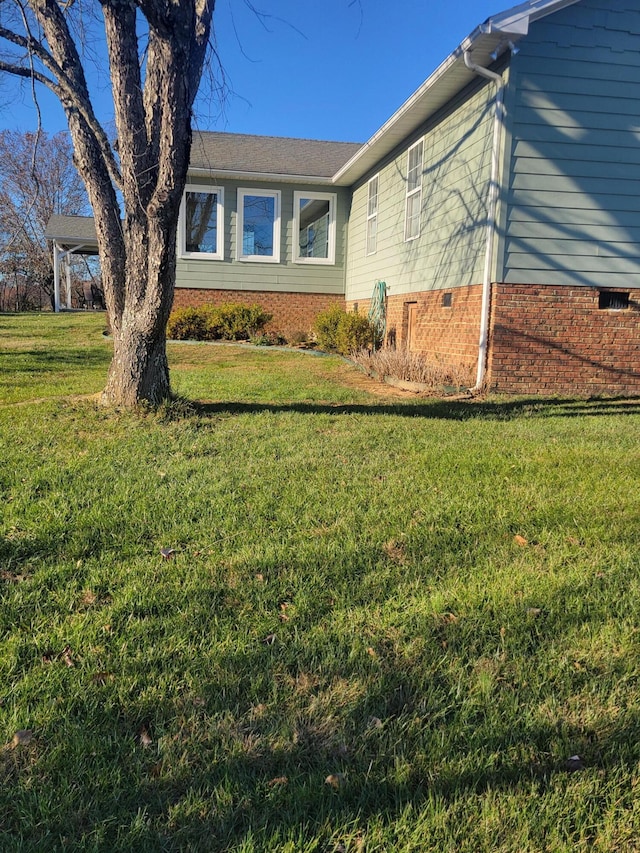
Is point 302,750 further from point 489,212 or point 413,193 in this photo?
point 413,193

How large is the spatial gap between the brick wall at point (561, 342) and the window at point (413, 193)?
354cm

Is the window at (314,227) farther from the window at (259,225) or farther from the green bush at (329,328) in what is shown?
the green bush at (329,328)

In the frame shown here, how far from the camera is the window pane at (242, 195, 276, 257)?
50.7 feet

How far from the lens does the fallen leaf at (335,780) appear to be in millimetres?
1695

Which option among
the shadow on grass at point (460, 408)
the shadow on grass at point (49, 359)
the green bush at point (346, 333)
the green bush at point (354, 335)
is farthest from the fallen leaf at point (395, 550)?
the green bush at point (354, 335)

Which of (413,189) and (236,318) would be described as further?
(236,318)

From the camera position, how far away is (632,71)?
7684 millimetres

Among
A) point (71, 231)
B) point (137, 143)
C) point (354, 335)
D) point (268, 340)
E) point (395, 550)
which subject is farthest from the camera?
point (71, 231)

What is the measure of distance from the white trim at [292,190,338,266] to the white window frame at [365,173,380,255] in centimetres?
176

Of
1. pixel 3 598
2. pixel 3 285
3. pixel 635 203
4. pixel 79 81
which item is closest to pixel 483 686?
pixel 3 598

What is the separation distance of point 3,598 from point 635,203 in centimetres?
839

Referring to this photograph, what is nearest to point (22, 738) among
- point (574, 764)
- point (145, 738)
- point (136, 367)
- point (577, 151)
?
point (145, 738)

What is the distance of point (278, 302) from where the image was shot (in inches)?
617

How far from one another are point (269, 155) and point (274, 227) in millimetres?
2223
